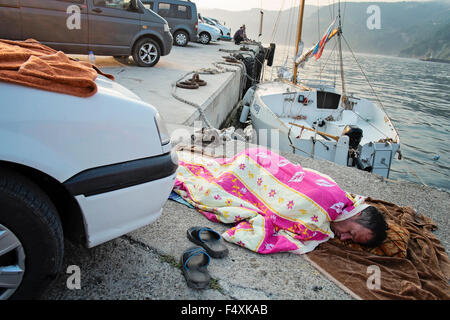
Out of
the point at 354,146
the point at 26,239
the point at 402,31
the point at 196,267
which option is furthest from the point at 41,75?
the point at 402,31

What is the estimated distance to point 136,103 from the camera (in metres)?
1.63

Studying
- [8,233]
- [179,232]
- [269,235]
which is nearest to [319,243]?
[269,235]

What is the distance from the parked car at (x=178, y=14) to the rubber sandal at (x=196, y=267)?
14807mm

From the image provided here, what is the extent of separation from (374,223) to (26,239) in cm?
237

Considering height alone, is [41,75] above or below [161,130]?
above

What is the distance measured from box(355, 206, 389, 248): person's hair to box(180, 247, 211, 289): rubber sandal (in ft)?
4.34

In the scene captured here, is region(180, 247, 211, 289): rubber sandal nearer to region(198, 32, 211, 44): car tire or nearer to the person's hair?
the person's hair

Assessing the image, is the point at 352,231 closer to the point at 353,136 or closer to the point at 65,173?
the point at 65,173

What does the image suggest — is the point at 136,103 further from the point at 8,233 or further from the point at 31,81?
the point at 8,233

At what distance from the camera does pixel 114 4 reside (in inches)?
284

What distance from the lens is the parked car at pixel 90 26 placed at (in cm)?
603

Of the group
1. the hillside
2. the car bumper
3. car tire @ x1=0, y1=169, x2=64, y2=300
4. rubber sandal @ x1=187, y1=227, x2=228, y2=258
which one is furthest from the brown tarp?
the hillside

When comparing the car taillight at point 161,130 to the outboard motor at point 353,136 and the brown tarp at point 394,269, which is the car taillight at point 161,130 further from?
the outboard motor at point 353,136

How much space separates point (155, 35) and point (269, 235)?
282 inches
